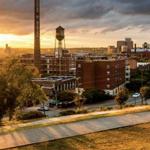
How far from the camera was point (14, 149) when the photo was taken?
11812 mm

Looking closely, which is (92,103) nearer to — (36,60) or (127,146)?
(36,60)

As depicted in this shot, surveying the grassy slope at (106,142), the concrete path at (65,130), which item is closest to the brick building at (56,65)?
the concrete path at (65,130)

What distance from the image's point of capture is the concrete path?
1297cm

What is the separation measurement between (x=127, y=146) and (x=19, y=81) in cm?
2087

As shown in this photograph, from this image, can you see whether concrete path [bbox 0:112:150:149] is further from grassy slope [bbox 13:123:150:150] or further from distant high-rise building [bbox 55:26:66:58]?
distant high-rise building [bbox 55:26:66:58]

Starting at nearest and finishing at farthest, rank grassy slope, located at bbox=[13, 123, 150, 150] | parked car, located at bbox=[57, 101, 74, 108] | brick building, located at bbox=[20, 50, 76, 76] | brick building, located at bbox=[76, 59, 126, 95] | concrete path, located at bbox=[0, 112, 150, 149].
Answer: grassy slope, located at bbox=[13, 123, 150, 150], concrete path, located at bbox=[0, 112, 150, 149], parked car, located at bbox=[57, 101, 74, 108], brick building, located at bbox=[76, 59, 126, 95], brick building, located at bbox=[20, 50, 76, 76]

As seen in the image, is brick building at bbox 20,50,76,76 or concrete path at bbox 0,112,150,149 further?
brick building at bbox 20,50,76,76

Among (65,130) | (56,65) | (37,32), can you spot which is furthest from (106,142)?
(56,65)

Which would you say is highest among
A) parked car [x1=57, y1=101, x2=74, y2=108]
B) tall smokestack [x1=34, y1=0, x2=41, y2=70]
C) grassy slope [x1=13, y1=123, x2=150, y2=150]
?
tall smokestack [x1=34, y1=0, x2=41, y2=70]

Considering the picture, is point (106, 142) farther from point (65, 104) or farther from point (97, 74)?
point (97, 74)

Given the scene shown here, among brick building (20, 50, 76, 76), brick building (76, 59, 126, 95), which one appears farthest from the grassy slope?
brick building (20, 50, 76, 76)

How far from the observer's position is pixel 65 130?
14.7 meters

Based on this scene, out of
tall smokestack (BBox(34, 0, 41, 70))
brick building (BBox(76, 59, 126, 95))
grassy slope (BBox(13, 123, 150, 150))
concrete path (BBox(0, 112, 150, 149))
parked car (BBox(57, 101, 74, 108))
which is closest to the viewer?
grassy slope (BBox(13, 123, 150, 150))

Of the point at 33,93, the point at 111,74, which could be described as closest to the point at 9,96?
the point at 33,93
